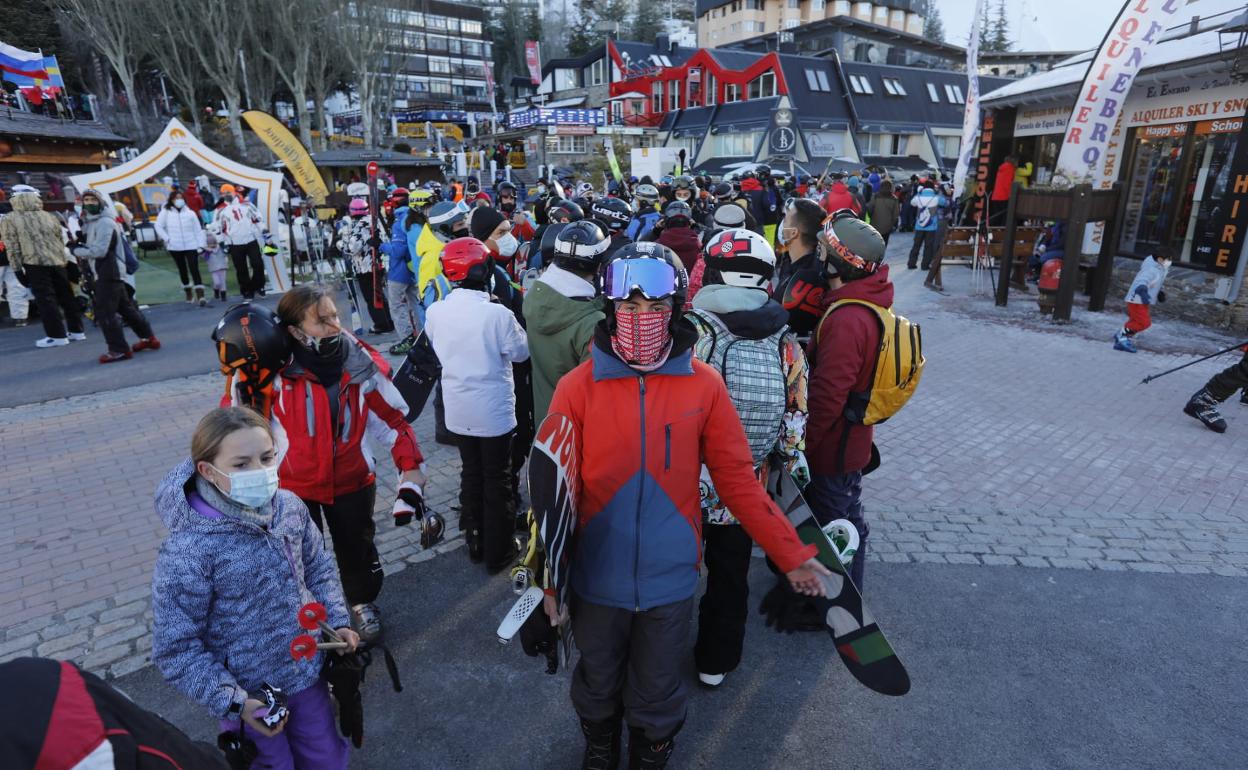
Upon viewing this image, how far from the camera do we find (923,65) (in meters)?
58.6

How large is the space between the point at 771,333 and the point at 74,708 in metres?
2.66

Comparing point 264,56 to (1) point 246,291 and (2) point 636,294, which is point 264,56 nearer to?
(1) point 246,291

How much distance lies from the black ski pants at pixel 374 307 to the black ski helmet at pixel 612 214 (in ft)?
14.4

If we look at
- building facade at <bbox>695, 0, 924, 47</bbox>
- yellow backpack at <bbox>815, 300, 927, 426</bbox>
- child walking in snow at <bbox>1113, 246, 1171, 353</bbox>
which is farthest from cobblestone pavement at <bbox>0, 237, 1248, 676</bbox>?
building facade at <bbox>695, 0, 924, 47</bbox>

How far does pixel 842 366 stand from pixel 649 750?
2018 mm

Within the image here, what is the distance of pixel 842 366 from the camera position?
3.42 m

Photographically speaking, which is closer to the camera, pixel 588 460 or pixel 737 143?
pixel 588 460

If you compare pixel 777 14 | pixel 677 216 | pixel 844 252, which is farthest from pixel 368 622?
pixel 777 14

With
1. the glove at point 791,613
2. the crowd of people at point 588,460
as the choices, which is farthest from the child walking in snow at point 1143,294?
the glove at point 791,613

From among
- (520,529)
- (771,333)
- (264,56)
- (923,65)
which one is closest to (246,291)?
(520,529)

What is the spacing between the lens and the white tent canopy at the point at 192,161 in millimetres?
11586

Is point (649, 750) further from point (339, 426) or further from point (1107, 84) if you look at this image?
point (1107, 84)

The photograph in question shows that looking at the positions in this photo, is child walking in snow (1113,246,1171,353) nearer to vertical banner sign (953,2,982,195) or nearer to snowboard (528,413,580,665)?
vertical banner sign (953,2,982,195)

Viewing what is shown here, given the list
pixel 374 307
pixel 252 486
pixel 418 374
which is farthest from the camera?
pixel 374 307
